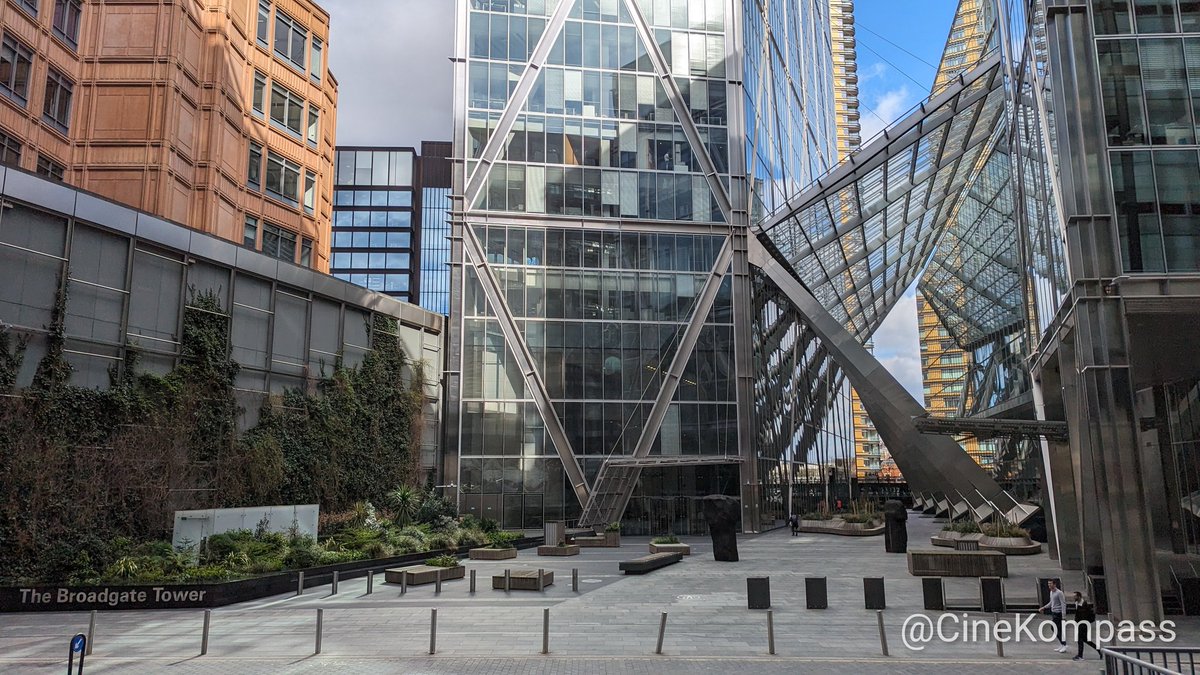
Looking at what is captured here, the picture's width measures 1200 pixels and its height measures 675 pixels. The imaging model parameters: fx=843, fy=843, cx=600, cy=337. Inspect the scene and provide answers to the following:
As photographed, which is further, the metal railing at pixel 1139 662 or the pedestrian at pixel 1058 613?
the pedestrian at pixel 1058 613

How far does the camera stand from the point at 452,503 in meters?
38.5

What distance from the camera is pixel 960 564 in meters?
20.7

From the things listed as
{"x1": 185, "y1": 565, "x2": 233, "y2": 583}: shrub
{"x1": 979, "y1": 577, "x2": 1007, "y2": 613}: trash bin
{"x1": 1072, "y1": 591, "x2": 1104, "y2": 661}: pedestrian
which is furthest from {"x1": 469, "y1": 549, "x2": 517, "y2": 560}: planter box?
{"x1": 1072, "y1": 591, "x2": 1104, "y2": 661}: pedestrian

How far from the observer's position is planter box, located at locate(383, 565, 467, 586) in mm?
20766

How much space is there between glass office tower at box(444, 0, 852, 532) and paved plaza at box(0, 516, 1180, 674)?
58.8ft

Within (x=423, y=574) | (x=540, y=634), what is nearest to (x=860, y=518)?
(x=423, y=574)

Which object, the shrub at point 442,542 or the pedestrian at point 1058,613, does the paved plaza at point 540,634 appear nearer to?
the pedestrian at point 1058,613

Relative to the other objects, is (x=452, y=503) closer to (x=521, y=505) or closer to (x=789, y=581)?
(x=521, y=505)

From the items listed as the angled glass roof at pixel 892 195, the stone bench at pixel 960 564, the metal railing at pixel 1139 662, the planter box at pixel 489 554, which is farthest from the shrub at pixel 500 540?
the metal railing at pixel 1139 662

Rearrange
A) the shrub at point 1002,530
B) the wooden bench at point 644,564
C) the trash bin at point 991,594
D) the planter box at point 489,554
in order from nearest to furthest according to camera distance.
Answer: the trash bin at point 991,594 < the wooden bench at point 644,564 < the planter box at point 489,554 < the shrub at point 1002,530

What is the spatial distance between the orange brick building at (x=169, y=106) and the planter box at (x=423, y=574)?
18.2m

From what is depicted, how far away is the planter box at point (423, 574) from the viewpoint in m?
20.8

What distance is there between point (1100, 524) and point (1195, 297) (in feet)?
15.6

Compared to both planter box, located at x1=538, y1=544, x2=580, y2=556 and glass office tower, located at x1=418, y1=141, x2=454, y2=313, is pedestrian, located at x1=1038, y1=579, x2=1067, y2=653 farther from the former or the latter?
glass office tower, located at x1=418, y1=141, x2=454, y2=313
